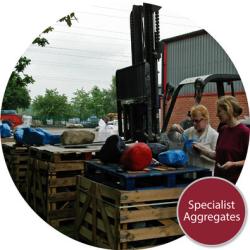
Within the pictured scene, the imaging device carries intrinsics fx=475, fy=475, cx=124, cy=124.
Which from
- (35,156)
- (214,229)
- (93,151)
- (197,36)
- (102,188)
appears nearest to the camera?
(214,229)

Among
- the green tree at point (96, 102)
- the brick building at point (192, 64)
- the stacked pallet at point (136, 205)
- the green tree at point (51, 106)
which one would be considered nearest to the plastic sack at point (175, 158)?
the stacked pallet at point (136, 205)

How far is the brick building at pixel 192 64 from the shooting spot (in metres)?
4.71

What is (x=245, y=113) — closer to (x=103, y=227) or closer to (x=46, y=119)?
(x=103, y=227)

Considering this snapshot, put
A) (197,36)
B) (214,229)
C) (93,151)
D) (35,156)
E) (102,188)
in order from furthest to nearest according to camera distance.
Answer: (35,156) → (93,151) → (197,36) → (102,188) → (214,229)

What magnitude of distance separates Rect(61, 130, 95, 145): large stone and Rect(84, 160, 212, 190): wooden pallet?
0.94 meters

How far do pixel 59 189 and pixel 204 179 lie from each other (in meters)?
2.01

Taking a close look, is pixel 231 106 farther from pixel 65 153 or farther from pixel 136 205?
pixel 65 153

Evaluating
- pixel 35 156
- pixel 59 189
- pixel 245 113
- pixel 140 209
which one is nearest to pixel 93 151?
pixel 59 189

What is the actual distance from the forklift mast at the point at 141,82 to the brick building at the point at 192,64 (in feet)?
0.56

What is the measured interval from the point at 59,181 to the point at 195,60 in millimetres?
1999

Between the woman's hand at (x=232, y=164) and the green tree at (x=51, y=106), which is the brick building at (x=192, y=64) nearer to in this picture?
the woman's hand at (x=232, y=164)

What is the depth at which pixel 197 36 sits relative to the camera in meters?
4.78

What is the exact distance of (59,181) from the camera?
17.1 feet

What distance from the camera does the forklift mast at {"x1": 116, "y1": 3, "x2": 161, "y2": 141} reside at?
5.12 m
